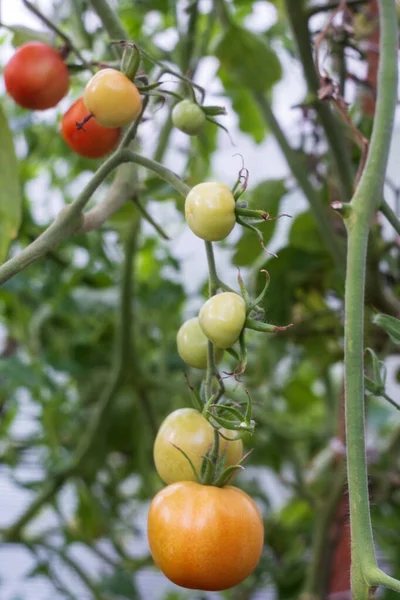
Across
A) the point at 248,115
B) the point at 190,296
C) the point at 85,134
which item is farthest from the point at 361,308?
the point at 190,296

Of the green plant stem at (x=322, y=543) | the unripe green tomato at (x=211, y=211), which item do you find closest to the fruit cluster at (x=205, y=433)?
the unripe green tomato at (x=211, y=211)

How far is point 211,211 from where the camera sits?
0.82 feet

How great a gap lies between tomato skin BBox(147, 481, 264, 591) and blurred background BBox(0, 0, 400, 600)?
0.31 metres

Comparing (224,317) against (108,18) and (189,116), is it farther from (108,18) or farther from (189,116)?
(108,18)

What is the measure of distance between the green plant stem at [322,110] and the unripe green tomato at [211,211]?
0.31 metres

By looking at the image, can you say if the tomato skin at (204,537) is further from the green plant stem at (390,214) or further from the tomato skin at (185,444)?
the green plant stem at (390,214)

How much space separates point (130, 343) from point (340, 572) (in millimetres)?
335

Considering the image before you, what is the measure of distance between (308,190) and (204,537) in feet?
1.41

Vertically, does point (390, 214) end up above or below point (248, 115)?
below

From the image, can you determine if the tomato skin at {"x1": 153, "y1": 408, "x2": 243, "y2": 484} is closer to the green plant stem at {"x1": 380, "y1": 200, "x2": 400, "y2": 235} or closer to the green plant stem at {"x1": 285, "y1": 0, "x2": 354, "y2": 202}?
the green plant stem at {"x1": 380, "y1": 200, "x2": 400, "y2": 235}

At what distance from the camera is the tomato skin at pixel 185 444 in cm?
28

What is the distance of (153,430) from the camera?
77 cm

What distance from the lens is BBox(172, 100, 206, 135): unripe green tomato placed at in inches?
11.9

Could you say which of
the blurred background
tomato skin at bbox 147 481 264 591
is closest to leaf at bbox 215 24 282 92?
the blurred background
